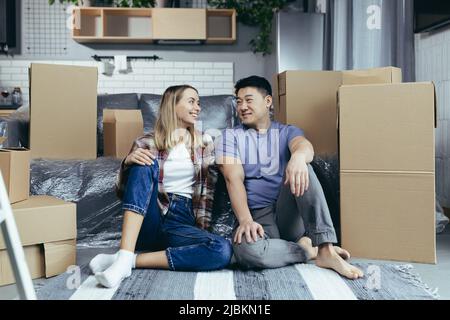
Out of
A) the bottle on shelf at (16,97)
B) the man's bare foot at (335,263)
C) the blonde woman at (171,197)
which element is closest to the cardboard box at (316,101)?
the blonde woman at (171,197)

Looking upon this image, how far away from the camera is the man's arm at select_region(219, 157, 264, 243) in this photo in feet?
6.17

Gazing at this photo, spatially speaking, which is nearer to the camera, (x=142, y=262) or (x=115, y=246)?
(x=142, y=262)

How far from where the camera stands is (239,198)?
1981 millimetres

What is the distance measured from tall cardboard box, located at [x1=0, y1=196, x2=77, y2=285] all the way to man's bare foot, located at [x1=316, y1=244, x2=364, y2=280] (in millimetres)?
952

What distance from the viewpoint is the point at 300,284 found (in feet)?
5.80

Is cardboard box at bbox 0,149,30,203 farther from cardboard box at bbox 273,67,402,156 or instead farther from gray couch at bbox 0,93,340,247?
cardboard box at bbox 273,67,402,156

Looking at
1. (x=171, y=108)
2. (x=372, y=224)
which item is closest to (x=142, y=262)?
A: (x=171, y=108)

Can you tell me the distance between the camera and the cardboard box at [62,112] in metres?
2.55

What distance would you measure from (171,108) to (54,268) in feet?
2.55

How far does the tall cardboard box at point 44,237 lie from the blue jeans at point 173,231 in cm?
25

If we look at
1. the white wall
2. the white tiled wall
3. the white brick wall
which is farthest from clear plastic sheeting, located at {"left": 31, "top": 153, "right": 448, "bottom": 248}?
the white wall
